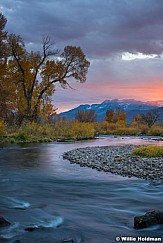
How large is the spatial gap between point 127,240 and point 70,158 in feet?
43.0

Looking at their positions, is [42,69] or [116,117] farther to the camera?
[116,117]

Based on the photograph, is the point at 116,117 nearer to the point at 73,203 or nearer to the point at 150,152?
the point at 150,152

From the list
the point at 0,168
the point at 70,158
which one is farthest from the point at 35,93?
the point at 0,168

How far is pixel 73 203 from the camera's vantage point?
9500mm

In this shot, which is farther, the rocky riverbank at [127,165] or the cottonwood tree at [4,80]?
the cottonwood tree at [4,80]

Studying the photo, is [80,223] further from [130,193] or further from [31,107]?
[31,107]

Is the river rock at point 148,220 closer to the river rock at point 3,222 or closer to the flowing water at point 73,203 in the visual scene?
the flowing water at point 73,203

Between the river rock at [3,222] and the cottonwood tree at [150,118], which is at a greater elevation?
the cottonwood tree at [150,118]

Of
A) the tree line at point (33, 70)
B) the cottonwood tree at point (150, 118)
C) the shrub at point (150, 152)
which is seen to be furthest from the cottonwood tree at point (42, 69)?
the cottonwood tree at point (150, 118)

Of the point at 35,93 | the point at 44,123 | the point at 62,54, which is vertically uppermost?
the point at 62,54

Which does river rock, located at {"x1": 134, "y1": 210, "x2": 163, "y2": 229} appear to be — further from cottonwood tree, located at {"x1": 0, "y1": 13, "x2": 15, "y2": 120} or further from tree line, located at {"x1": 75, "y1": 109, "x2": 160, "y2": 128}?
tree line, located at {"x1": 75, "y1": 109, "x2": 160, "y2": 128}

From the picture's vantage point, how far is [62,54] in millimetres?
43688

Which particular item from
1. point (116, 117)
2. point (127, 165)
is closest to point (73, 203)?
point (127, 165)

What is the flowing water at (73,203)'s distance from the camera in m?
6.88
